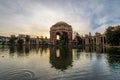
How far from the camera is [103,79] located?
724 inches

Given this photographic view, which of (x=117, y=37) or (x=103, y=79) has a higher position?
(x=117, y=37)

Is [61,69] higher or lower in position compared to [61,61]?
lower

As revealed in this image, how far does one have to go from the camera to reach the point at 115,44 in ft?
323

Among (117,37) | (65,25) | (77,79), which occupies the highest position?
A: (65,25)

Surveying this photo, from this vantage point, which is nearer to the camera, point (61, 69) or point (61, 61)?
point (61, 69)

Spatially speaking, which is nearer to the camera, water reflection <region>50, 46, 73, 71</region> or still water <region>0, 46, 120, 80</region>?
still water <region>0, 46, 120, 80</region>

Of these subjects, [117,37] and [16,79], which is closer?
[16,79]

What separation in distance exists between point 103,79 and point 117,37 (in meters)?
80.0

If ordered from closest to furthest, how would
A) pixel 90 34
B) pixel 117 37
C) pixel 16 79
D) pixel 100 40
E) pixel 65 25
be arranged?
pixel 16 79, pixel 117 37, pixel 100 40, pixel 90 34, pixel 65 25

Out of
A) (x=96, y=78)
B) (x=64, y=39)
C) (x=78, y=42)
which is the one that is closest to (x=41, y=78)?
(x=96, y=78)

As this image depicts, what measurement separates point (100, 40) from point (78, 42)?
22.0 metres

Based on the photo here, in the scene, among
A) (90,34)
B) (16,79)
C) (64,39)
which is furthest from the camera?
(90,34)

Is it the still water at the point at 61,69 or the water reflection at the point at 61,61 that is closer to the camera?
the still water at the point at 61,69

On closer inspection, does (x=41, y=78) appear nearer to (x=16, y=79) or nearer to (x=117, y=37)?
(x=16, y=79)
